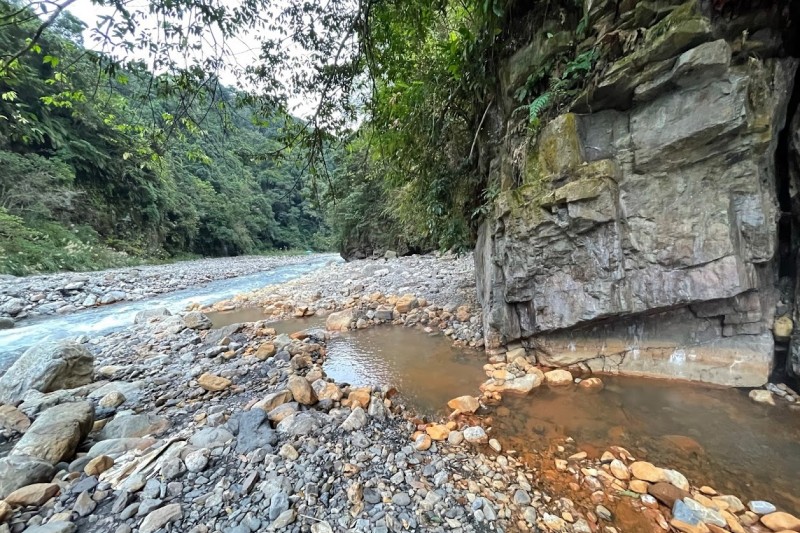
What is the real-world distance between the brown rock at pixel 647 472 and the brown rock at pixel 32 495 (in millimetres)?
4191

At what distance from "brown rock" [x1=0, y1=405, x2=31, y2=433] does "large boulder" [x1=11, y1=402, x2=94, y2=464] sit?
1.83 ft

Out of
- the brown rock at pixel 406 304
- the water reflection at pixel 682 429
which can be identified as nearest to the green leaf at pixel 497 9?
the water reflection at pixel 682 429

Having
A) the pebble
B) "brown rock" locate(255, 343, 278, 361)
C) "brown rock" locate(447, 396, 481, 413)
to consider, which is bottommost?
the pebble

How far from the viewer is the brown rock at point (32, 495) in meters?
2.05

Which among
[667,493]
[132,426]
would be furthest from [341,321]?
[667,493]

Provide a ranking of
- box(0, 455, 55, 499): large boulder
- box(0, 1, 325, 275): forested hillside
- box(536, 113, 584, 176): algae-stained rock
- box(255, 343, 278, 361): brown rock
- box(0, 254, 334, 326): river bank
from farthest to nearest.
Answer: box(0, 254, 334, 326): river bank
box(255, 343, 278, 361): brown rock
box(0, 1, 325, 275): forested hillside
box(536, 113, 584, 176): algae-stained rock
box(0, 455, 55, 499): large boulder

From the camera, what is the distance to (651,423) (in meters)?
3.15

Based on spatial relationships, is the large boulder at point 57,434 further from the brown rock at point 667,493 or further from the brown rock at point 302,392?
the brown rock at point 667,493

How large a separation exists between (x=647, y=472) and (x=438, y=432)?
164 cm

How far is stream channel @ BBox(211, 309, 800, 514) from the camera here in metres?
2.53

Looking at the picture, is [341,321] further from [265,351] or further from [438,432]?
[438,432]

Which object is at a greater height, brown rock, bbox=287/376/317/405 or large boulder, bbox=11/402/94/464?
large boulder, bbox=11/402/94/464

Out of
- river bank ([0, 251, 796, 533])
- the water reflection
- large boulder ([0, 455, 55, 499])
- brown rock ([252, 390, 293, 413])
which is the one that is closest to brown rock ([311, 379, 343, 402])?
river bank ([0, 251, 796, 533])

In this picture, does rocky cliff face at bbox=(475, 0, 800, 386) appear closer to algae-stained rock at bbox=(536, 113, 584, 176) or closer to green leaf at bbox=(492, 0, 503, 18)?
algae-stained rock at bbox=(536, 113, 584, 176)
